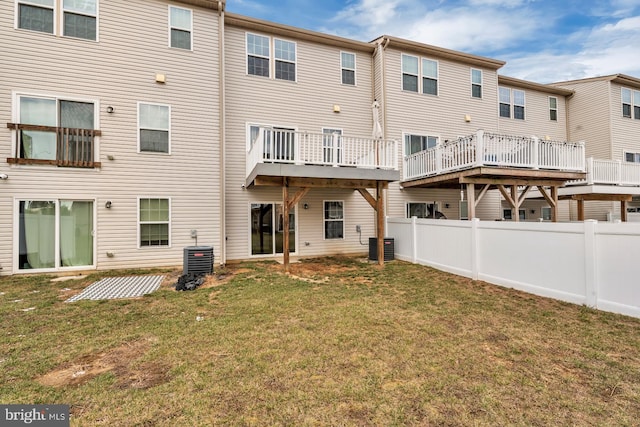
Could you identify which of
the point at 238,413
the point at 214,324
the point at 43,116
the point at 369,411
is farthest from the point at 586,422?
the point at 43,116

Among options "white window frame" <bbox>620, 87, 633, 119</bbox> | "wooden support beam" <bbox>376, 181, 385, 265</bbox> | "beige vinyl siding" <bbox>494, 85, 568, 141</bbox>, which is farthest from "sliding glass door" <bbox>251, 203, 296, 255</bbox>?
"white window frame" <bbox>620, 87, 633, 119</bbox>

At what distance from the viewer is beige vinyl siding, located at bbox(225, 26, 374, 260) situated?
10016 mm

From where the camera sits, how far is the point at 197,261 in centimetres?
772

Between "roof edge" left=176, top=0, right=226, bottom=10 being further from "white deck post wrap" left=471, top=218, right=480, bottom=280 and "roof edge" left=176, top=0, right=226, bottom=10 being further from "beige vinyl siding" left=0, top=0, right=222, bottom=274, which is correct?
"white deck post wrap" left=471, top=218, right=480, bottom=280

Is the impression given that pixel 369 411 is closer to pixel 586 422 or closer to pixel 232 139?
pixel 586 422

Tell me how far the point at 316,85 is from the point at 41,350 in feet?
34.3

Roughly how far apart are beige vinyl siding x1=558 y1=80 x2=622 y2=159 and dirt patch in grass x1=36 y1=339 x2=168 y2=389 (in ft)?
68.1

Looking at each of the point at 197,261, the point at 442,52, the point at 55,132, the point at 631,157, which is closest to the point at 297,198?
the point at 197,261

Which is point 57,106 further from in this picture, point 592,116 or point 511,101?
point 592,116

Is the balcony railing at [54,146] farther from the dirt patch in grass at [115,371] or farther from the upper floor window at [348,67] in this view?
the upper floor window at [348,67]

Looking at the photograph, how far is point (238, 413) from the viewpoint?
245 cm

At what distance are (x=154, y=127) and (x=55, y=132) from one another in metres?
2.38

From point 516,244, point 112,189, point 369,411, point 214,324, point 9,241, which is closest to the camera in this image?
point 369,411

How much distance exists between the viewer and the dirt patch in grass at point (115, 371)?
2.93 metres
